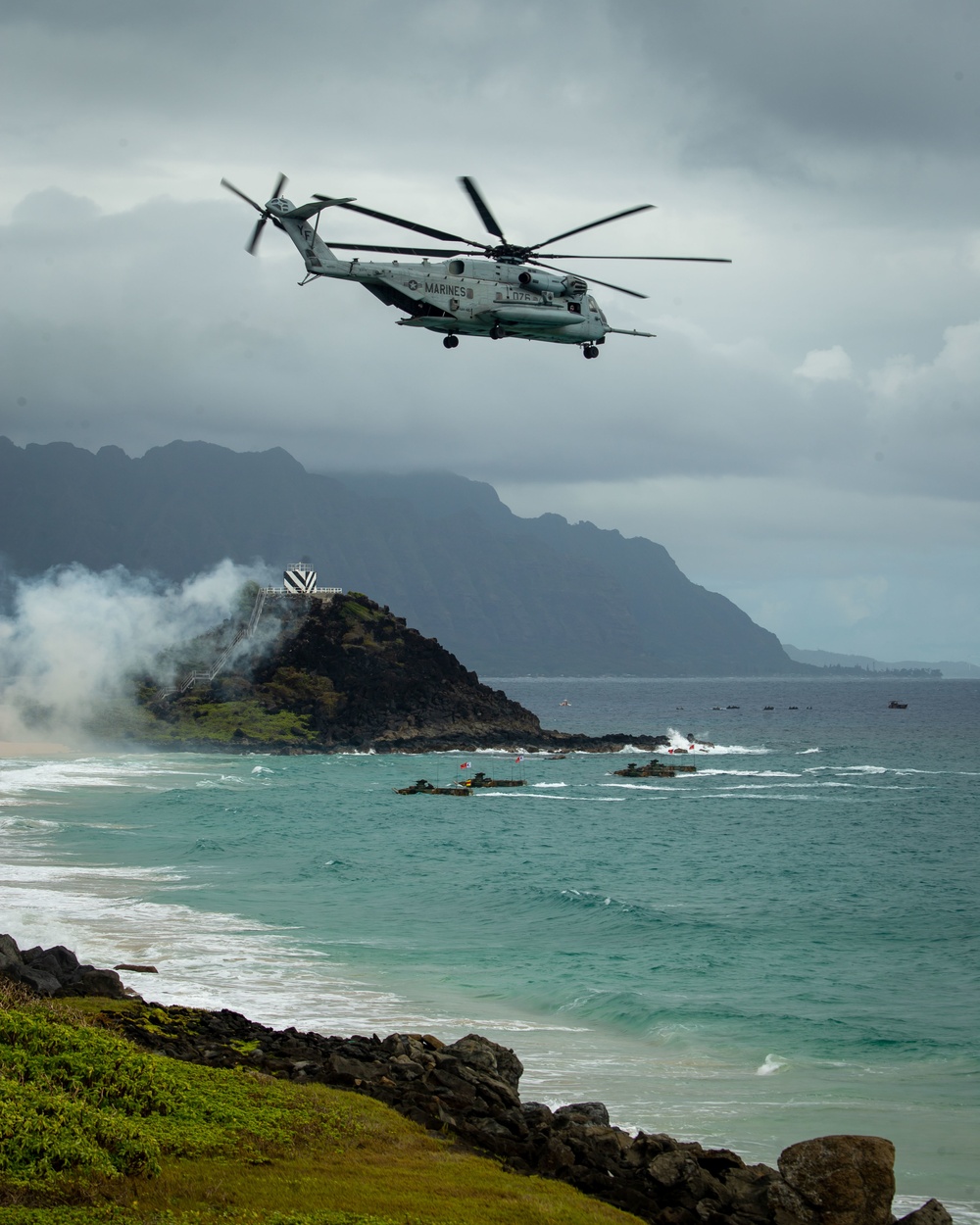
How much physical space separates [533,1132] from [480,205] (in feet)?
58.4

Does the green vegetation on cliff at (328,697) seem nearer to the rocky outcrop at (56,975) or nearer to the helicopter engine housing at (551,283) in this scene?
the helicopter engine housing at (551,283)

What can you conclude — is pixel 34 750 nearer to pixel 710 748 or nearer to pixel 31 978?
pixel 710 748

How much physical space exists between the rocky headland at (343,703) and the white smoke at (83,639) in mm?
5447

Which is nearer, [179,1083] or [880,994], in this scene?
[179,1083]

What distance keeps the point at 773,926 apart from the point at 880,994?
29.2 feet

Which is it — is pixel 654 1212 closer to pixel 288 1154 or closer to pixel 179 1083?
pixel 288 1154

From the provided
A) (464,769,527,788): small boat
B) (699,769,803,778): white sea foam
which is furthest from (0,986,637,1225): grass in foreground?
(699,769,803,778): white sea foam

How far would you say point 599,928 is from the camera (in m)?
37.2

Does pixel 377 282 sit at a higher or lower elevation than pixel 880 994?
higher

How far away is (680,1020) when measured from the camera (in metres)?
26.5

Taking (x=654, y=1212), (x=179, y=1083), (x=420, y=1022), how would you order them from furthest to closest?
(x=420, y=1022)
(x=179, y=1083)
(x=654, y=1212)

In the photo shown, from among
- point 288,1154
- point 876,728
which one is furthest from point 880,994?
point 876,728

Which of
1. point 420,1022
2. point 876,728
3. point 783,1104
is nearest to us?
point 783,1104

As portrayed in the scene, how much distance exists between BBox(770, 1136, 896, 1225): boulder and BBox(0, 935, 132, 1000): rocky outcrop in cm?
1238
